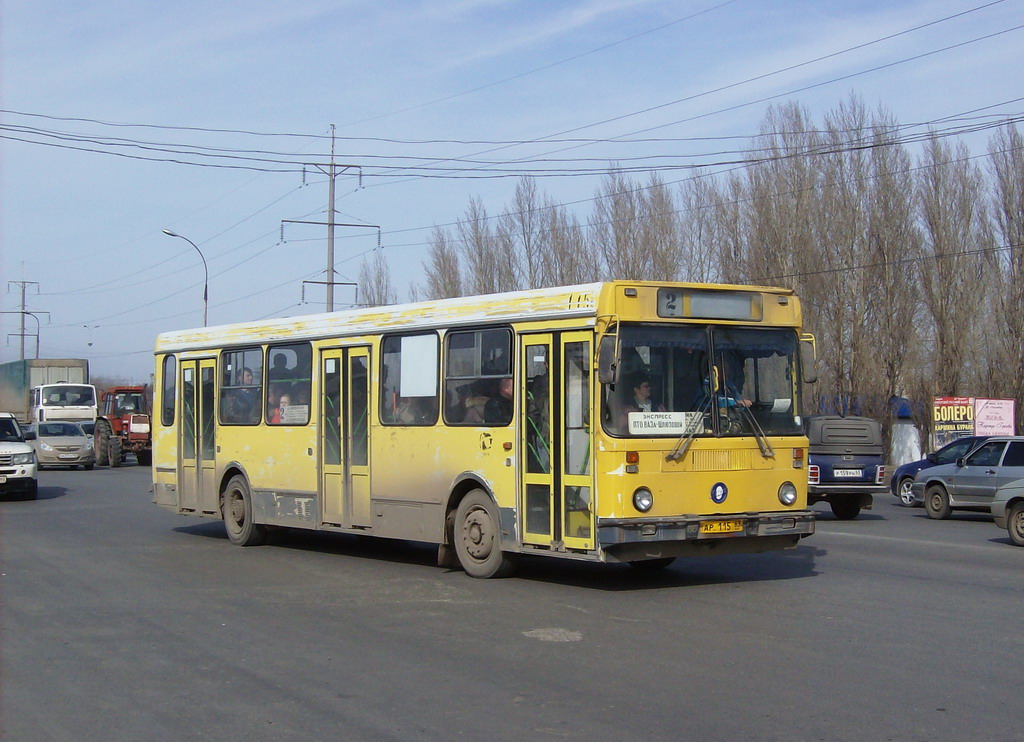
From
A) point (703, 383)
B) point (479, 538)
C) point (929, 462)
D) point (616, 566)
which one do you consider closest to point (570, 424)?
point (703, 383)

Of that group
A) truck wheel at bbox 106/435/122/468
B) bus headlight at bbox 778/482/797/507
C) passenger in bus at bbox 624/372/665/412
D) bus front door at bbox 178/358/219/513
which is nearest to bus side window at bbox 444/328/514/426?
passenger in bus at bbox 624/372/665/412

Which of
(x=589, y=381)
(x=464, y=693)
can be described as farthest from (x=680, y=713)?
(x=589, y=381)

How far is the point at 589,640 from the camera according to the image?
8953 mm

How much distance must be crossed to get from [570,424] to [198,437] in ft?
26.9

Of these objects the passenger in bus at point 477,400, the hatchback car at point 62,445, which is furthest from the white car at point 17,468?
the passenger in bus at point 477,400

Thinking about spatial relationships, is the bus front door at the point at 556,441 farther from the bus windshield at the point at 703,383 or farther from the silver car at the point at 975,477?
the silver car at the point at 975,477

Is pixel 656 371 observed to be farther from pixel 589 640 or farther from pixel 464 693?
pixel 464 693

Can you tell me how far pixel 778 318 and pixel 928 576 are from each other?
11.1ft

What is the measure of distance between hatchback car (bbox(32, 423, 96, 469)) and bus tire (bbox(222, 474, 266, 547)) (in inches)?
988

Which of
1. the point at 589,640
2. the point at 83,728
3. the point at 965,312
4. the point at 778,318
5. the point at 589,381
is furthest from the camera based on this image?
the point at 965,312

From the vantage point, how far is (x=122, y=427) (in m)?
43.1

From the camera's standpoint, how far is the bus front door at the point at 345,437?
14062 millimetres

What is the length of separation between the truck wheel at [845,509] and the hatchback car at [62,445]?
27650 millimetres

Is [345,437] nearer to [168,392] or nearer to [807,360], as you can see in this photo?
[168,392]
